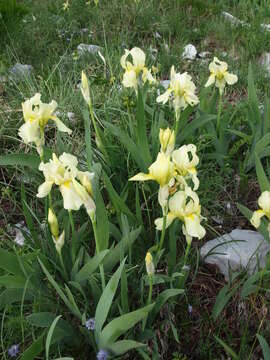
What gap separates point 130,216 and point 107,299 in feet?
1.66

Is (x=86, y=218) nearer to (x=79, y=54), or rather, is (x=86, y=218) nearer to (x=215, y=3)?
(x=79, y=54)

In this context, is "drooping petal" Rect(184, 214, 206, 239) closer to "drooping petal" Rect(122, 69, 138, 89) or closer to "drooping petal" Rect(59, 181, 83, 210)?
"drooping petal" Rect(59, 181, 83, 210)

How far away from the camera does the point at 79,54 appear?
3.73 metres

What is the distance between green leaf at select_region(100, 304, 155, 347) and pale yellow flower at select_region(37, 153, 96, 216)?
1.10 ft

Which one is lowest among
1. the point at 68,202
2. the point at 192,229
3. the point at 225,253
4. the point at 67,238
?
the point at 225,253

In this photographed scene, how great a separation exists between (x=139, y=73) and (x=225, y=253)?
39.3 inches

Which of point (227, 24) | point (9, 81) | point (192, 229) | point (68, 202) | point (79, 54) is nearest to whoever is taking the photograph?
point (68, 202)

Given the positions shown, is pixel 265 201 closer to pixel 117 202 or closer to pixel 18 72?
pixel 117 202

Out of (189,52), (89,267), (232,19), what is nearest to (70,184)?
(89,267)

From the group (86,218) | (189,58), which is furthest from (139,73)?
(189,58)

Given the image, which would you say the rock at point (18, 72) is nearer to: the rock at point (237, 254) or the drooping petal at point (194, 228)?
the rock at point (237, 254)

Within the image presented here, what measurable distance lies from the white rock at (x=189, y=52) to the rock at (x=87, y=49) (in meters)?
0.82

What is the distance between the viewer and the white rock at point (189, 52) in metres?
3.99

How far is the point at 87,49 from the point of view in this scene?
3.81 m
